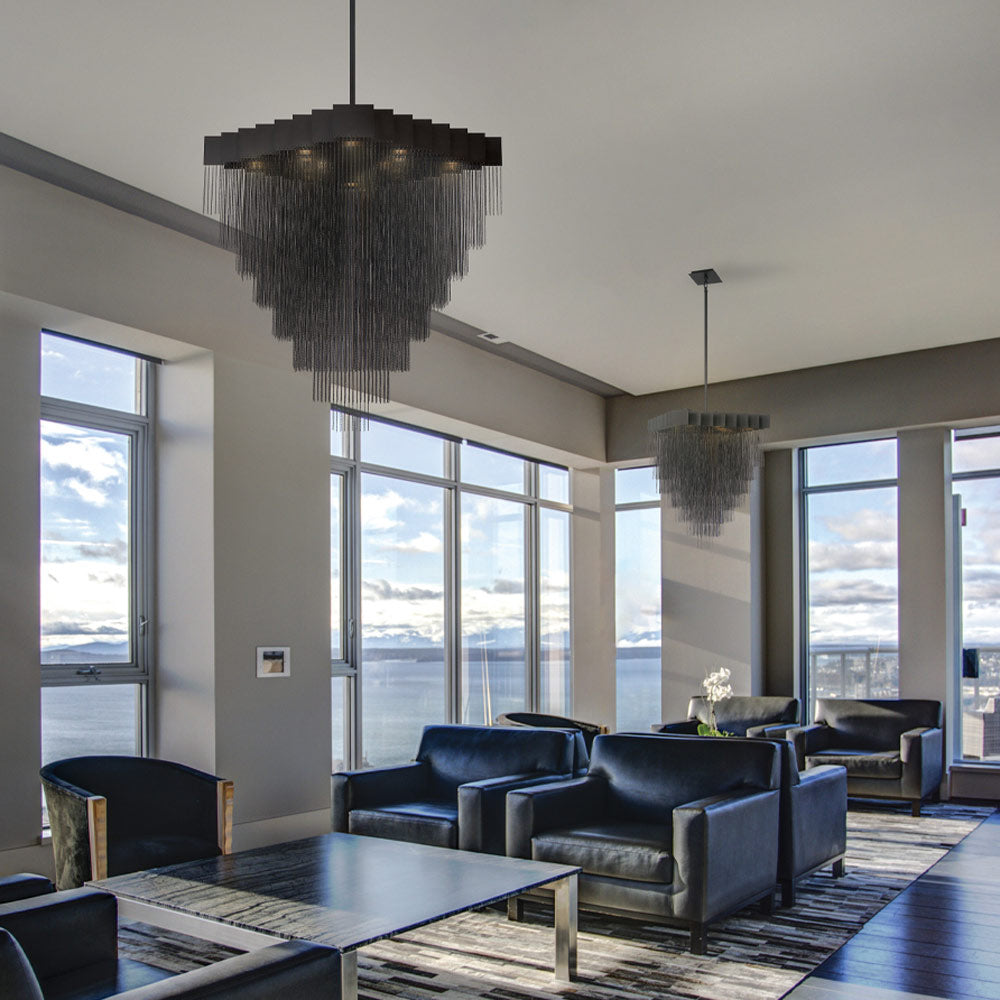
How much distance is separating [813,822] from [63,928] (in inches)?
144

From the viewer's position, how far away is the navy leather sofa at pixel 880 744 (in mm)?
7828

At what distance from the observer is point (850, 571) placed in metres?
9.68

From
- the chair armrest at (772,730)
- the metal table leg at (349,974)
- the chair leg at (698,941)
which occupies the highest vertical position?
the metal table leg at (349,974)

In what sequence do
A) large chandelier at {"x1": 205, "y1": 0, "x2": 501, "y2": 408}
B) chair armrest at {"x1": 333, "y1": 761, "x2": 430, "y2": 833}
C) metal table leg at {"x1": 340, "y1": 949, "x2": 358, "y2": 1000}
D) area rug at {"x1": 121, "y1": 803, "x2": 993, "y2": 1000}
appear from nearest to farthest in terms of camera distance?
metal table leg at {"x1": 340, "y1": 949, "x2": 358, "y2": 1000}
large chandelier at {"x1": 205, "y1": 0, "x2": 501, "y2": 408}
area rug at {"x1": 121, "y1": 803, "x2": 993, "y2": 1000}
chair armrest at {"x1": 333, "y1": 761, "x2": 430, "y2": 833}

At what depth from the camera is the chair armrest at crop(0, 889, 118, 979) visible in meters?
2.87

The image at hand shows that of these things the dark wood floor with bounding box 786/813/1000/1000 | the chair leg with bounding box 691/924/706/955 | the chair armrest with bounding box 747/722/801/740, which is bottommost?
the dark wood floor with bounding box 786/813/1000/1000

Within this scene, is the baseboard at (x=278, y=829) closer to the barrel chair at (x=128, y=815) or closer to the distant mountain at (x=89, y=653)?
the barrel chair at (x=128, y=815)

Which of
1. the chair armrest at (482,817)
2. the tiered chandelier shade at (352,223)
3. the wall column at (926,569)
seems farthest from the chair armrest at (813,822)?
the wall column at (926,569)

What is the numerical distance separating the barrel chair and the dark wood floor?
275 centimetres

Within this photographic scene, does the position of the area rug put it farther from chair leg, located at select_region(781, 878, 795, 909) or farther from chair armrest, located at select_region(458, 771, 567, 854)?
chair armrest, located at select_region(458, 771, 567, 854)

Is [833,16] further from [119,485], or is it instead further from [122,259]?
[119,485]

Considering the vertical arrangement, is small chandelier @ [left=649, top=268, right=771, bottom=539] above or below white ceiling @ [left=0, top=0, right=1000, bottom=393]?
below

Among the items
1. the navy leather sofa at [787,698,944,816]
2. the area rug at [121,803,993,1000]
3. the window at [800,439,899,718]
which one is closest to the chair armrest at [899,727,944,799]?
the navy leather sofa at [787,698,944,816]

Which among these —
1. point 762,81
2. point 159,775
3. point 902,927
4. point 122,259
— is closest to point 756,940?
point 902,927
